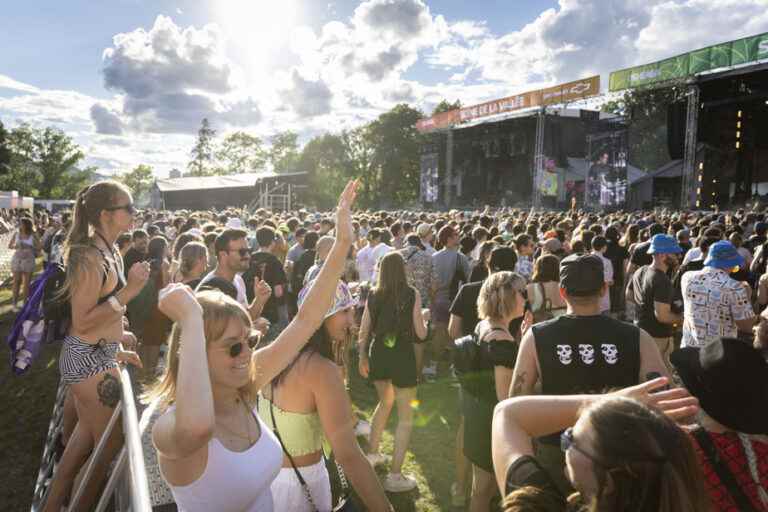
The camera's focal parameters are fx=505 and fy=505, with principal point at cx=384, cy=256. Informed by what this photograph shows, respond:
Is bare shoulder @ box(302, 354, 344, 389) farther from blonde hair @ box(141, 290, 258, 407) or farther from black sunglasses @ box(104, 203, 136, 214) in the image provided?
black sunglasses @ box(104, 203, 136, 214)

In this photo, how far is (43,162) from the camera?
74.9m

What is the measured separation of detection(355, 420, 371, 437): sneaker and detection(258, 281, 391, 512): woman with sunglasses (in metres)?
3.15

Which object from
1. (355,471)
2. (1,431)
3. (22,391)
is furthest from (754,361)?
(22,391)

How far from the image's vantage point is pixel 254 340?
79.0 inches

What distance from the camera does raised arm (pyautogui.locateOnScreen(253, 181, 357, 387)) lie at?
2223mm

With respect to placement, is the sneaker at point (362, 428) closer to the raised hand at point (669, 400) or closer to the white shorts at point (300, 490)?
the white shorts at point (300, 490)

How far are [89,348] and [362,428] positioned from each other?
10.2 feet

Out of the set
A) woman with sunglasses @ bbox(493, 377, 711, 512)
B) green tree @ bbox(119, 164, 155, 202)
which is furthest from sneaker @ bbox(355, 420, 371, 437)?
green tree @ bbox(119, 164, 155, 202)

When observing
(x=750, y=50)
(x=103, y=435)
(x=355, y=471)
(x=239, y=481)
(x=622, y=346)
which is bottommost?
(x=103, y=435)

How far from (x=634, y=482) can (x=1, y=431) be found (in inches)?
248

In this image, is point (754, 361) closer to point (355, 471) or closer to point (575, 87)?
point (355, 471)

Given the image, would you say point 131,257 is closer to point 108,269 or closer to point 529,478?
point 108,269

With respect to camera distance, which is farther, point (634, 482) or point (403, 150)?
point (403, 150)

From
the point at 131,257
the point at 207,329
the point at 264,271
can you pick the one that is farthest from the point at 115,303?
the point at 131,257
